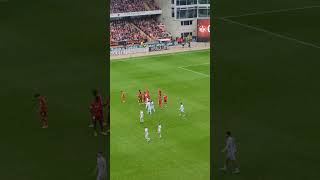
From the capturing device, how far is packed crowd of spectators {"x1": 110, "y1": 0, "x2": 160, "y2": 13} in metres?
68.0
